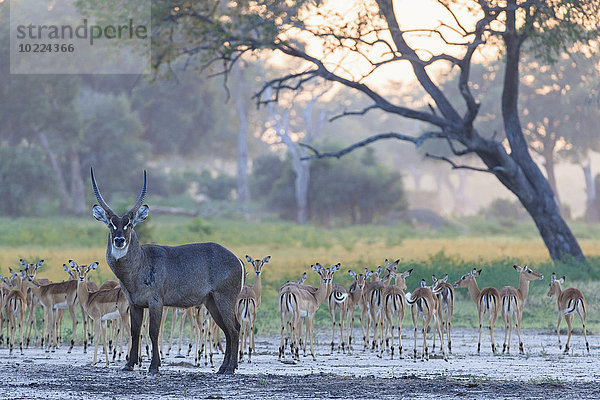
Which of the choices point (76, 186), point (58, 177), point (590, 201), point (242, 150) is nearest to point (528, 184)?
point (58, 177)

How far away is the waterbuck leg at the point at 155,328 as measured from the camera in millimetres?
10438

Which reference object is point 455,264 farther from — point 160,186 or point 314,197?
point 160,186

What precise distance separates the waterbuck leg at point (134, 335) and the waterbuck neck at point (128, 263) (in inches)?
12.9

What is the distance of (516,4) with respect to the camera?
2108cm

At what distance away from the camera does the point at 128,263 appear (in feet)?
34.8

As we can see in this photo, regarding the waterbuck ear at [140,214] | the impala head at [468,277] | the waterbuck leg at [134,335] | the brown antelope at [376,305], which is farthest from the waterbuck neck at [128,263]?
the impala head at [468,277]

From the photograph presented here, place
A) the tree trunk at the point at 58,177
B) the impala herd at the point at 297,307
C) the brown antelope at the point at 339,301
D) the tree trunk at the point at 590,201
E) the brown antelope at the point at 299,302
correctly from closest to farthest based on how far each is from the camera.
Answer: the impala herd at the point at 297,307, the brown antelope at the point at 299,302, the brown antelope at the point at 339,301, the tree trunk at the point at 58,177, the tree trunk at the point at 590,201

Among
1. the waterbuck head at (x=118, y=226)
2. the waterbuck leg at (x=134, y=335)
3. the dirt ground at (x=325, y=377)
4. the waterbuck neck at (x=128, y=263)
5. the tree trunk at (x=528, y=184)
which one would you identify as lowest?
the dirt ground at (x=325, y=377)

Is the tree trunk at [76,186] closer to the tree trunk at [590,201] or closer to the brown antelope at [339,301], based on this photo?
the tree trunk at [590,201]

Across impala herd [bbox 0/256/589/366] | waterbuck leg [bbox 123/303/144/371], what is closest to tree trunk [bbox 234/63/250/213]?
impala herd [bbox 0/256/589/366]

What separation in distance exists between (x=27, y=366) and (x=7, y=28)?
3673 cm

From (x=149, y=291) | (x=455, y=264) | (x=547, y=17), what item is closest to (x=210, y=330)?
(x=149, y=291)

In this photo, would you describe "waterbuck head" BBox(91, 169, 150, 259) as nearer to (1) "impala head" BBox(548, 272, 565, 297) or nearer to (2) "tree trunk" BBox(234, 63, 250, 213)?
(1) "impala head" BBox(548, 272, 565, 297)

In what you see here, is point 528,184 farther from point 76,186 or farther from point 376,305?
point 76,186
